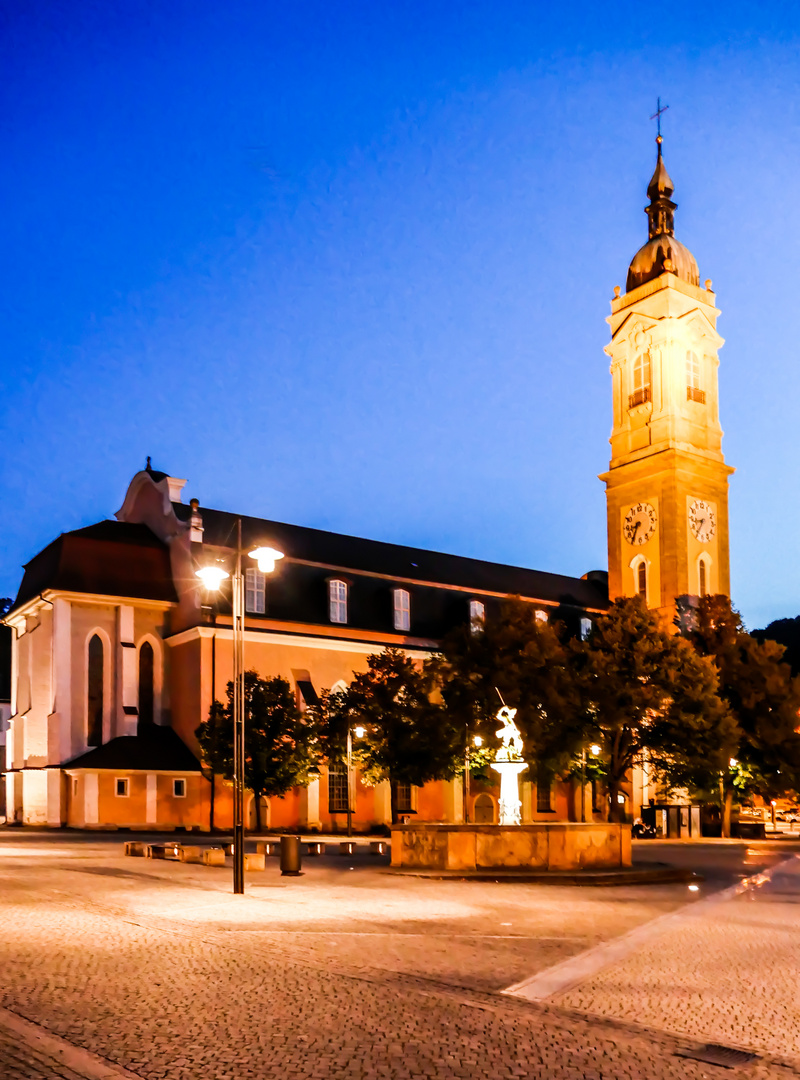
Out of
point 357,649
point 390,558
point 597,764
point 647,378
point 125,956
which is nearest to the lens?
point 125,956

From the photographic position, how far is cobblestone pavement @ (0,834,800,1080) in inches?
305

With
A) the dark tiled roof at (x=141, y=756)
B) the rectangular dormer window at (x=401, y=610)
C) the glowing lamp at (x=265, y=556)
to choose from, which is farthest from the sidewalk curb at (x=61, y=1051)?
the rectangular dormer window at (x=401, y=610)

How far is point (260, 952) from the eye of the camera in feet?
40.4

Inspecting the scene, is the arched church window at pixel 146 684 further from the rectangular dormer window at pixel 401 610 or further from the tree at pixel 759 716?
the tree at pixel 759 716

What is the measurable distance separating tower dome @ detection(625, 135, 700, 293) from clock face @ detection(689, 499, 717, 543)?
1508 cm

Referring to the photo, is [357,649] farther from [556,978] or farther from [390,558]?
[556,978]

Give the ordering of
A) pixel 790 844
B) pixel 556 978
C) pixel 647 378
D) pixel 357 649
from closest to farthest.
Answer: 1. pixel 556 978
2. pixel 790 844
3. pixel 357 649
4. pixel 647 378

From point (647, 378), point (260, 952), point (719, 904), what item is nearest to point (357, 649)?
point (647, 378)

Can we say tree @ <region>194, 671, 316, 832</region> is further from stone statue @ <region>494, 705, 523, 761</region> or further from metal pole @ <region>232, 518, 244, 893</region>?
metal pole @ <region>232, 518, 244, 893</region>

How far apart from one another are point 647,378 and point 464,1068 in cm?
6801

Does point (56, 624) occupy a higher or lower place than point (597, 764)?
higher

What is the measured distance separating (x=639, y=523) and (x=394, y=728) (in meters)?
28.6

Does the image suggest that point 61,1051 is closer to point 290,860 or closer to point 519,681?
point 290,860

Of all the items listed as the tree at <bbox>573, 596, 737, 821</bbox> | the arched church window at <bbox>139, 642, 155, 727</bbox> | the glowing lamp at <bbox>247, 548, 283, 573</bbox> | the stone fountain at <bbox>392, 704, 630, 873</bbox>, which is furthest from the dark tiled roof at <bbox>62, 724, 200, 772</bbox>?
the glowing lamp at <bbox>247, 548, 283, 573</bbox>
